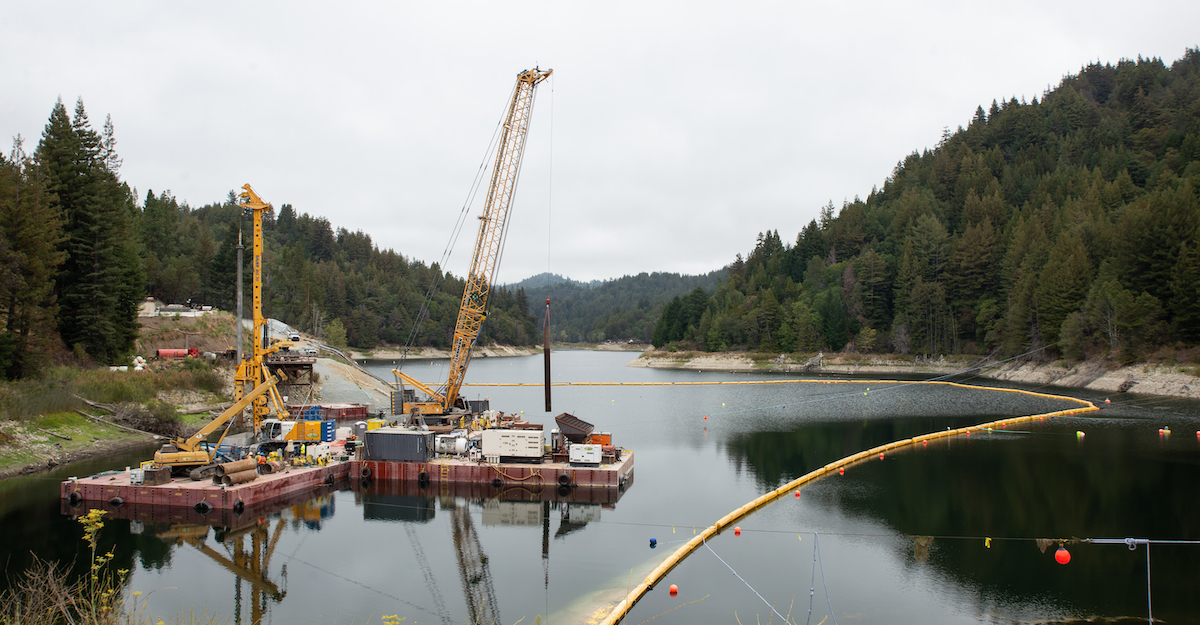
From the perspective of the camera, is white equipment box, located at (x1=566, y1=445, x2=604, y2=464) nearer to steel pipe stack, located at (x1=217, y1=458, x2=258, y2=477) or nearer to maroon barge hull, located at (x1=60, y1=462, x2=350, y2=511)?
maroon barge hull, located at (x1=60, y1=462, x2=350, y2=511)

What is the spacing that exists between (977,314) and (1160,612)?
324 feet

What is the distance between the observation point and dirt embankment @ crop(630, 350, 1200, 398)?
60.1 meters

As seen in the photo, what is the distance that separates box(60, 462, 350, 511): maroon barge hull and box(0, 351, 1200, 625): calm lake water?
2.26 ft

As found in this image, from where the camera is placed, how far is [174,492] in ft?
89.5

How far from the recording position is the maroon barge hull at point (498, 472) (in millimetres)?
31453

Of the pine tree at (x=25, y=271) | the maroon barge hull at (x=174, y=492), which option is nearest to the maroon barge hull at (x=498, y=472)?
the maroon barge hull at (x=174, y=492)

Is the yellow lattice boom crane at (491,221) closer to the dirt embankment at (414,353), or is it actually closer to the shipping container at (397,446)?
the shipping container at (397,446)

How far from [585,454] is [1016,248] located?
93136 millimetres

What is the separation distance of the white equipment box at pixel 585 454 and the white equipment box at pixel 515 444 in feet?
5.53

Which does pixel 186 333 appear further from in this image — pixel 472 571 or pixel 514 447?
pixel 472 571

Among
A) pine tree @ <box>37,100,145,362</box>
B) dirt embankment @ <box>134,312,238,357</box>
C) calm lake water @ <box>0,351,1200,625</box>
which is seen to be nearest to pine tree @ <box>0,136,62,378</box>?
pine tree @ <box>37,100,145,362</box>

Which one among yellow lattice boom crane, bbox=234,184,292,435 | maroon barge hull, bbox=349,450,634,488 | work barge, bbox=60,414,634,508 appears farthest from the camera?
yellow lattice boom crane, bbox=234,184,292,435

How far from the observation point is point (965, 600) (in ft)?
61.3

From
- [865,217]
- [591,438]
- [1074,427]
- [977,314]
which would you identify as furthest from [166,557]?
[865,217]
